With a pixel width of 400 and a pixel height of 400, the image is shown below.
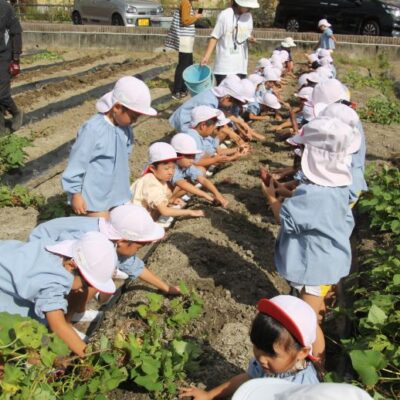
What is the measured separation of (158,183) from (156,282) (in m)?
1.21

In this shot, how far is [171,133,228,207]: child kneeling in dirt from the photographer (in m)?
5.20

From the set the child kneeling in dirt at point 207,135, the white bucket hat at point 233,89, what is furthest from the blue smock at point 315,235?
the white bucket hat at point 233,89

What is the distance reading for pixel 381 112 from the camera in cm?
955

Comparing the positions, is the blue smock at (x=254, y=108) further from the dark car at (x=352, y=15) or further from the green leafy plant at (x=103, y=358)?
the dark car at (x=352, y=15)

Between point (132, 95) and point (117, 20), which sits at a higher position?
point (132, 95)

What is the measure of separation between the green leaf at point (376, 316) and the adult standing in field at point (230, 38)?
16.3ft

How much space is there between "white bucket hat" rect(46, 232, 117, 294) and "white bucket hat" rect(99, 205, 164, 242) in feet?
1.14

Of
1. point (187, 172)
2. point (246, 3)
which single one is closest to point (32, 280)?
point (187, 172)

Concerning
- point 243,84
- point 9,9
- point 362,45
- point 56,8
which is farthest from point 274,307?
point 56,8

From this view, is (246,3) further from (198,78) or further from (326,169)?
(326,169)

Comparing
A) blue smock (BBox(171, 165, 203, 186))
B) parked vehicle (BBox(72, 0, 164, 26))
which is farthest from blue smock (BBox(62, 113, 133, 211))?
parked vehicle (BBox(72, 0, 164, 26))

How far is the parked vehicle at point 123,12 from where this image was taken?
703 inches

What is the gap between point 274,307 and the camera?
7.58 ft

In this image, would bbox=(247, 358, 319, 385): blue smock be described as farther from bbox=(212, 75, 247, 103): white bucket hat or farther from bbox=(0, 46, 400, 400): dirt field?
bbox=(212, 75, 247, 103): white bucket hat
